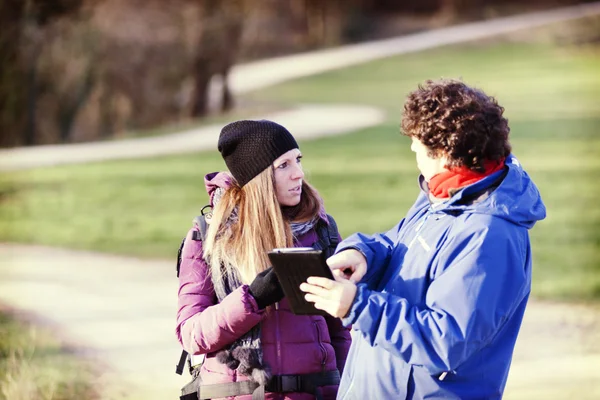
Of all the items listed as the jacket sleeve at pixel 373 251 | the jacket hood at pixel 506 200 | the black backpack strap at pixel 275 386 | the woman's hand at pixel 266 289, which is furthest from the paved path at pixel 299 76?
the jacket hood at pixel 506 200

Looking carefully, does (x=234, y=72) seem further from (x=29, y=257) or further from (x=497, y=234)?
(x=497, y=234)

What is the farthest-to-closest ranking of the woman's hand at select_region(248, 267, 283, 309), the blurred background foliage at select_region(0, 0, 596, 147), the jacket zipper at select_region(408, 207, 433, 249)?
1. the blurred background foliage at select_region(0, 0, 596, 147)
2. the woman's hand at select_region(248, 267, 283, 309)
3. the jacket zipper at select_region(408, 207, 433, 249)

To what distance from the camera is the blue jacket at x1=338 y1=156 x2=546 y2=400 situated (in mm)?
2471

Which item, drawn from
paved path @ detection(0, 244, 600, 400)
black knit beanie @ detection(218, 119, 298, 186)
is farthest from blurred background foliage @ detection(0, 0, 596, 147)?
black knit beanie @ detection(218, 119, 298, 186)

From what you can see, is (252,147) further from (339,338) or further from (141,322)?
(141,322)

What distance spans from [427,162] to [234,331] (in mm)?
823

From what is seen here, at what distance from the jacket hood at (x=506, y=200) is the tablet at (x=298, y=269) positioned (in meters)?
0.35

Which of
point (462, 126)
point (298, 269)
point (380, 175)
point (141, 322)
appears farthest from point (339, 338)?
point (380, 175)

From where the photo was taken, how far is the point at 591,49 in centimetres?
1839

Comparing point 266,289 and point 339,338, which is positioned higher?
point 266,289

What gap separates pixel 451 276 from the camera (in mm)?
2494

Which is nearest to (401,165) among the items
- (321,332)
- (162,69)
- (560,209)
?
(560,209)

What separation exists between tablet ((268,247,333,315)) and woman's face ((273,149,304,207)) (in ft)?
2.08

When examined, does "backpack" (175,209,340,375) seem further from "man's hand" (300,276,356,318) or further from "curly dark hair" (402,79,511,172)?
"curly dark hair" (402,79,511,172)
